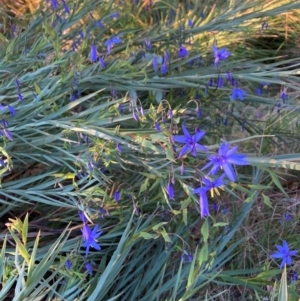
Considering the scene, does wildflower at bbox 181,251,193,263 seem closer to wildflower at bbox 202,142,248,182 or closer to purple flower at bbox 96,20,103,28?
wildflower at bbox 202,142,248,182

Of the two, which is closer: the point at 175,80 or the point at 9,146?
the point at 9,146

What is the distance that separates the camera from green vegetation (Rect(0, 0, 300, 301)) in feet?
2.77

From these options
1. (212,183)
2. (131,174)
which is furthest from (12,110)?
(212,183)

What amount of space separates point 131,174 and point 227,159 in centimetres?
57

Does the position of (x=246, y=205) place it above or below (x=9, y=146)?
below

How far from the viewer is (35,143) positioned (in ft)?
3.43

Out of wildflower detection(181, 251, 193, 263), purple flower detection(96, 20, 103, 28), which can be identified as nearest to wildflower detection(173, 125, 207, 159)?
wildflower detection(181, 251, 193, 263)

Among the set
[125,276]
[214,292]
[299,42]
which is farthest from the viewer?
[299,42]

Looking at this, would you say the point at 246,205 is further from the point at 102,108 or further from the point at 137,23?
the point at 137,23

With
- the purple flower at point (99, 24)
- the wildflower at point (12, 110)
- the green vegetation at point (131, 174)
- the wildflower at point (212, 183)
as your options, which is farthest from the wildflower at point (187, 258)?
the purple flower at point (99, 24)

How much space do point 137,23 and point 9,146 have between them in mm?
1139

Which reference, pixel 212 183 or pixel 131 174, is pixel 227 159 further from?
pixel 131 174

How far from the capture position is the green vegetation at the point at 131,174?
2.77 ft

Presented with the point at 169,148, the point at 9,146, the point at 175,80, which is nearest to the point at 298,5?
the point at 175,80
